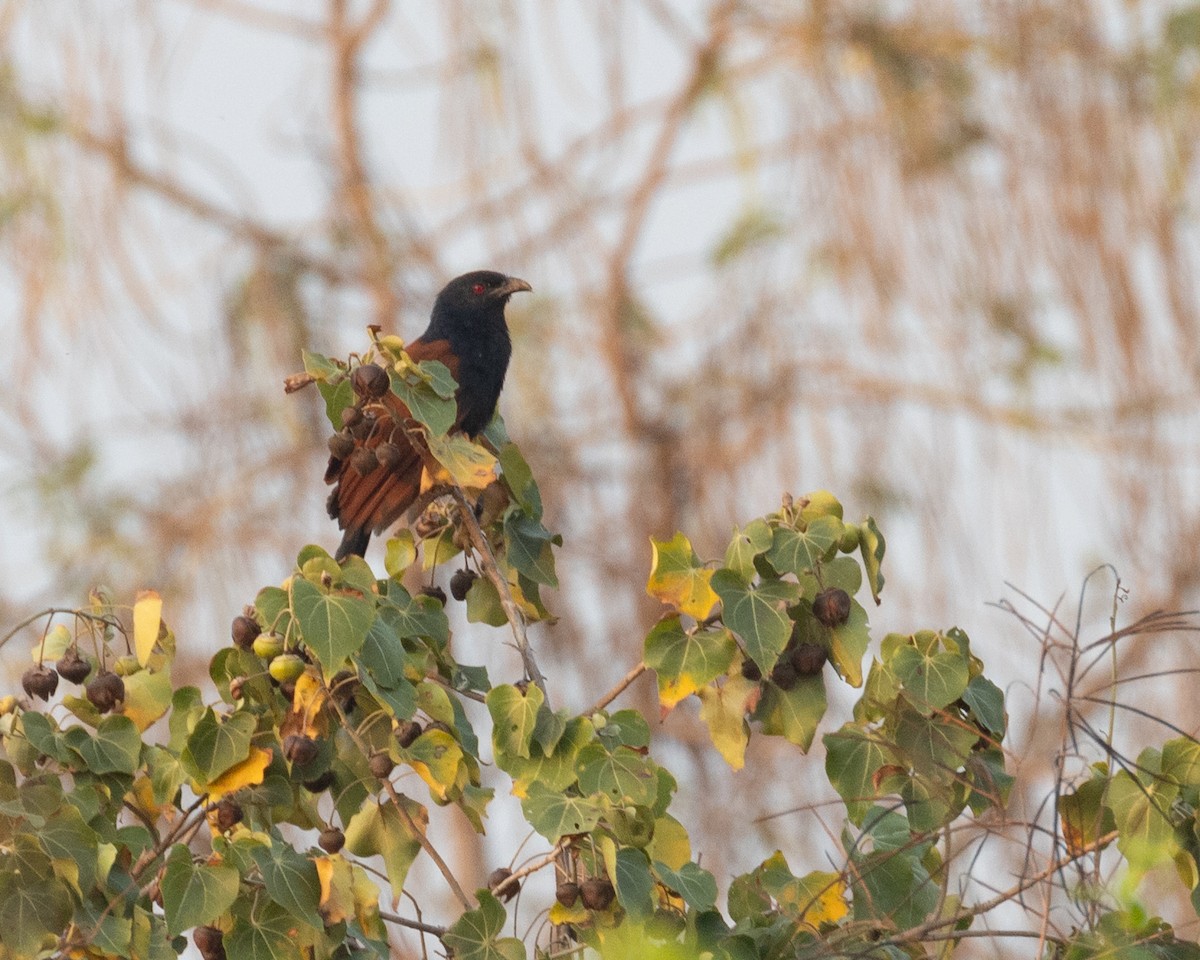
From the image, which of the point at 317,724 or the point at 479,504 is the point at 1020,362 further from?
the point at 317,724

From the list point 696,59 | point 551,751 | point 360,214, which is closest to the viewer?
point 551,751

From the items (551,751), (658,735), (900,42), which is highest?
(900,42)

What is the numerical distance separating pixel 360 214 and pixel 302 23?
113cm

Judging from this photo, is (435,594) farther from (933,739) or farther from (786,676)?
(933,739)

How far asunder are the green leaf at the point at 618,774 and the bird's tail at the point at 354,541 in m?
2.35

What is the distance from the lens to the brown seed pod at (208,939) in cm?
225

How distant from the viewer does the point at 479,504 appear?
2.72 meters

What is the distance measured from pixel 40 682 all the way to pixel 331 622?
488 mm

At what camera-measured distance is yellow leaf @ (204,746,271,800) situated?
2244mm

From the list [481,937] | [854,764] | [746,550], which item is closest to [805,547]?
[746,550]

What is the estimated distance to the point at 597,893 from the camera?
2125 mm

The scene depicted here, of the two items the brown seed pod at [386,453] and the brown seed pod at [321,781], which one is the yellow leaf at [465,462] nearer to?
the brown seed pod at [386,453]

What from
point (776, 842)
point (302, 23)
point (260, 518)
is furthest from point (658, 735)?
point (302, 23)

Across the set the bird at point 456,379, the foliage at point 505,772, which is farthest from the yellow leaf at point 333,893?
the bird at point 456,379
